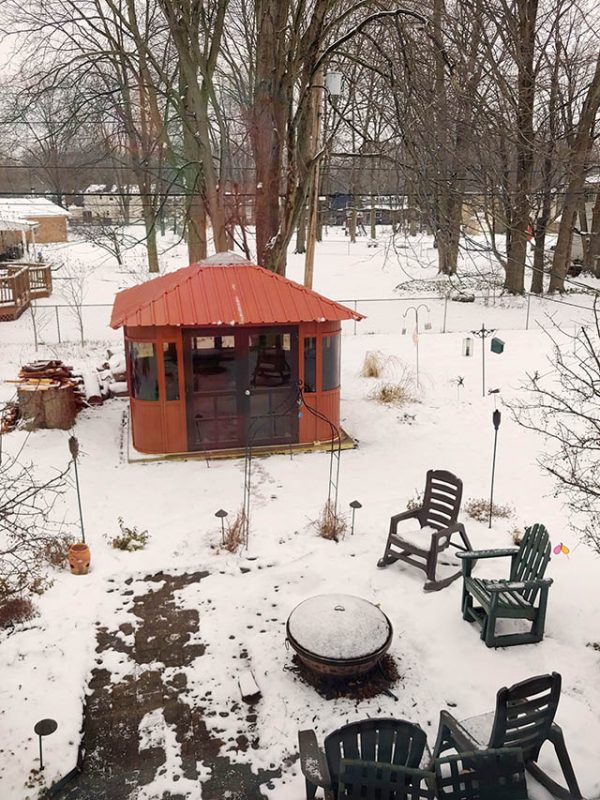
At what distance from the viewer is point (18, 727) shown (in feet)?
16.4

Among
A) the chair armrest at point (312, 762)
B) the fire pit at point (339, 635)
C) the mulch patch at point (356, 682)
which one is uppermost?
the fire pit at point (339, 635)

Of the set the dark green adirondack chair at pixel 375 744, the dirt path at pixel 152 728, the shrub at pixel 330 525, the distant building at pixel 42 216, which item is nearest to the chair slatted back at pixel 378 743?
the dark green adirondack chair at pixel 375 744

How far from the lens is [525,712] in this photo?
165 inches

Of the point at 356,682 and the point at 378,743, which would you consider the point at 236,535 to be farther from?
the point at 378,743

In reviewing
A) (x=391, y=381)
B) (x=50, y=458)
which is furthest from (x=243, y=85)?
(x=50, y=458)

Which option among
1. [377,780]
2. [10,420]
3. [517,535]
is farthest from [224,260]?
[377,780]

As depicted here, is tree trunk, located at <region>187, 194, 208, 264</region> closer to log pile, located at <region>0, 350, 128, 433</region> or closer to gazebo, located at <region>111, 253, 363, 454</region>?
log pile, located at <region>0, 350, 128, 433</region>

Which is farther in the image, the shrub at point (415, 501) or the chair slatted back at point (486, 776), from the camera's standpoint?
the shrub at point (415, 501)

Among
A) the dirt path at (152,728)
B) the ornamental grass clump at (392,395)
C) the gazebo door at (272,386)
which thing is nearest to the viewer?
the dirt path at (152,728)

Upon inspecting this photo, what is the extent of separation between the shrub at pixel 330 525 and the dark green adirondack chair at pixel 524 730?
354 cm

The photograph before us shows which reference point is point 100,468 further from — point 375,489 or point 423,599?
point 423,599

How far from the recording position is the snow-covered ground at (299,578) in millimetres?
5152

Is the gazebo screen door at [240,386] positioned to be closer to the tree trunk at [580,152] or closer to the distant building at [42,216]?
the tree trunk at [580,152]

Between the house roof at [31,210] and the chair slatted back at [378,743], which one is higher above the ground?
the house roof at [31,210]
